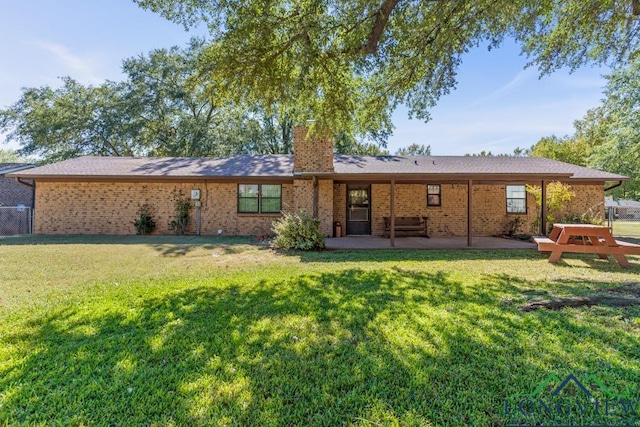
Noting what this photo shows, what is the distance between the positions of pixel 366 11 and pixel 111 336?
23.6ft

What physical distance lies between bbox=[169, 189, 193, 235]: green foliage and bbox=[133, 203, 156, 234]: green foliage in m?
0.82

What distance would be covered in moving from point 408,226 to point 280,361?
36.1ft

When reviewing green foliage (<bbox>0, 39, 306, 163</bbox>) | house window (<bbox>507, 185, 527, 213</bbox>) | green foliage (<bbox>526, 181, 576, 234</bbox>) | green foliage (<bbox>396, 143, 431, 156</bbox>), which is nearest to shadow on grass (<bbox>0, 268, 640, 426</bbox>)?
green foliage (<bbox>526, 181, 576, 234</bbox>)

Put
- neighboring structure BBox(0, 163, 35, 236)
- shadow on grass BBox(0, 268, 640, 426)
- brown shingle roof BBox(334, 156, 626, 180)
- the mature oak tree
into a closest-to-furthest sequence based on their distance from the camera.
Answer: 1. shadow on grass BBox(0, 268, 640, 426)
2. the mature oak tree
3. brown shingle roof BBox(334, 156, 626, 180)
4. neighboring structure BBox(0, 163, 35, 236)

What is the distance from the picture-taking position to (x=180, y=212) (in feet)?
42.5

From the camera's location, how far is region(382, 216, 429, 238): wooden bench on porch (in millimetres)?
12742

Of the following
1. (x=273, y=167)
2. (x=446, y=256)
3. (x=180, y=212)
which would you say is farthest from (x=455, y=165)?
(x=180, y=212)

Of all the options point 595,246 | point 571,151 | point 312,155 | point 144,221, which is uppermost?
point 571,151

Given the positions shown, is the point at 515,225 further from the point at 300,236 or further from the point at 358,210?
the point at 300,236

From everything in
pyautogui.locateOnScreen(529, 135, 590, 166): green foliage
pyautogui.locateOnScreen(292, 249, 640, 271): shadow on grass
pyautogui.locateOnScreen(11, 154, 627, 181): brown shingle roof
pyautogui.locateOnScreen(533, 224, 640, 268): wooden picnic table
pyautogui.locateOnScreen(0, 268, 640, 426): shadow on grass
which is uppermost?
pyautogui.locateOnScreen(529, 135, 590, 166): green foliage

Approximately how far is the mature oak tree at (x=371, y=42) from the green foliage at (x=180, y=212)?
6979mm

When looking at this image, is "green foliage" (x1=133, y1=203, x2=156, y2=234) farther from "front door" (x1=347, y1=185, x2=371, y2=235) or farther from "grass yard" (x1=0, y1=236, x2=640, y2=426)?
"front door" (x1=347, y1=185, x2=371, y2=235)

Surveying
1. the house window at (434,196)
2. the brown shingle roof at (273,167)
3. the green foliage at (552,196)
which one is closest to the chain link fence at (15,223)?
the brown shingle roof at (273,167)

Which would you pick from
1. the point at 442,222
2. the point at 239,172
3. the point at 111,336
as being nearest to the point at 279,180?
the point at 239,172
